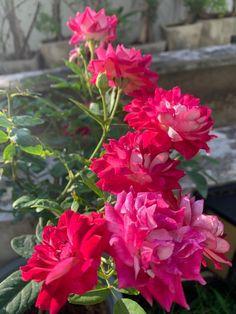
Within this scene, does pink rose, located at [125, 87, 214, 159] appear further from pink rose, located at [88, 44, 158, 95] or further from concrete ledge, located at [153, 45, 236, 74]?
concrete ledge, located at [153, 45, 236, 74]

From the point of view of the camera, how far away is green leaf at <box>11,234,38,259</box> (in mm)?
657

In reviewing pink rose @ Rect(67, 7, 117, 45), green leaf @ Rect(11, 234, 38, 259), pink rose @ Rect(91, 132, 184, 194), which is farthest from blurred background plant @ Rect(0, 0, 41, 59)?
pink rose @ Rect(91, 132, 184, 194)

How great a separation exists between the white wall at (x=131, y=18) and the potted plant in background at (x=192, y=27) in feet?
0.44

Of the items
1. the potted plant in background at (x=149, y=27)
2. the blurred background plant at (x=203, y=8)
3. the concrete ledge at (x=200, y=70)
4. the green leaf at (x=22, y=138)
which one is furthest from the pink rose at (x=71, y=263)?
the blurred background plant at (x=203, y=8)

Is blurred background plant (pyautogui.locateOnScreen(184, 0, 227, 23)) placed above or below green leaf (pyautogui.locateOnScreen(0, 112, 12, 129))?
above

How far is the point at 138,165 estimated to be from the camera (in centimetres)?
50

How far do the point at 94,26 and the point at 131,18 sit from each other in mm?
1903

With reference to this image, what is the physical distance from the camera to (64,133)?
1098 millimetres

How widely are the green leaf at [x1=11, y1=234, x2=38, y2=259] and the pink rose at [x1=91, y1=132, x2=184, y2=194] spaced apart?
0.24m

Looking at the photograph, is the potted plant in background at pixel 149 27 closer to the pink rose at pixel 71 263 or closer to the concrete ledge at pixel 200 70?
the concrete ledge at pixel 200 70

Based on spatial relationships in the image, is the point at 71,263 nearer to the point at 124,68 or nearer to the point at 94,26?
the point at 124,68

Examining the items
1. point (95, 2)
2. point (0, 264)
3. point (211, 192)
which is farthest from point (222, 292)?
point (95, 2)

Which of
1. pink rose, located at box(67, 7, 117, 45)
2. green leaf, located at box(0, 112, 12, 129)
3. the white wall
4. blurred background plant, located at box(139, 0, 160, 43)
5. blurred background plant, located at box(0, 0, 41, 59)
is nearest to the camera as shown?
green leaf, located at box(0, 112, 12, 129)

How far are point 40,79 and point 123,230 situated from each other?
94cm
